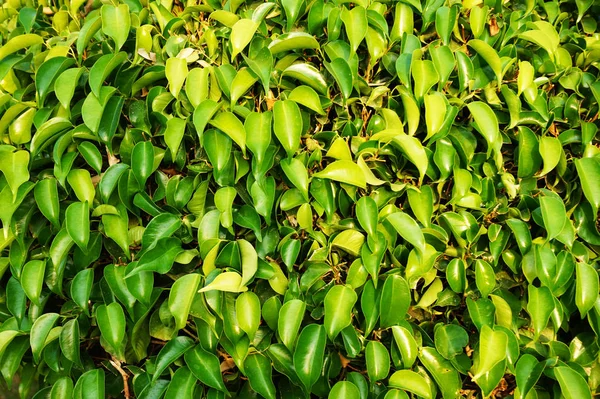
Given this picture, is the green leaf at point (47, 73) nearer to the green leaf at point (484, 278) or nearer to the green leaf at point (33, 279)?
the green leaf at point (33, 279)

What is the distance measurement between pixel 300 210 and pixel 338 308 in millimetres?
268

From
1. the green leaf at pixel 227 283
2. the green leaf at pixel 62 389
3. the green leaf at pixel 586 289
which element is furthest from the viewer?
the green leaf at pixel 62 389

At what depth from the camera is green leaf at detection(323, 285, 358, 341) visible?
146cm

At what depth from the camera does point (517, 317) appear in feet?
5.41

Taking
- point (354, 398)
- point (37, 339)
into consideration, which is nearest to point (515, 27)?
point (354, 398)

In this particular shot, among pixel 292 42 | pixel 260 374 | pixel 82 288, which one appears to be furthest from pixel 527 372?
pixel 82 288

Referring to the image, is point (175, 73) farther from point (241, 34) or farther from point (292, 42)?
point (292, 42)

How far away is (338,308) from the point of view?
1476 millimetres

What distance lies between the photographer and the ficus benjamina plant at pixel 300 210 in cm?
152

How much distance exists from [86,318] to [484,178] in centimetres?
116

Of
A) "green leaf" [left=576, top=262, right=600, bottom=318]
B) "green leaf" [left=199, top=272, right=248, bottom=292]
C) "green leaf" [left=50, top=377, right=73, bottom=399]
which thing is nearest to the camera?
"green leaf" [left=199, top=272, right=248, bottom=292]

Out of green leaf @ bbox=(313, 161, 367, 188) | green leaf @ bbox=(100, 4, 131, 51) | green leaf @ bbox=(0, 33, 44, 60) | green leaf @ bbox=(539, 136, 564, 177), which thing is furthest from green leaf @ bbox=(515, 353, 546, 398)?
green leaf @ bbox=(0, 33, 44, 60)

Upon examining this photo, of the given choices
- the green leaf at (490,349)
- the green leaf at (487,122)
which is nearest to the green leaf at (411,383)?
the green leaf at (490,349)

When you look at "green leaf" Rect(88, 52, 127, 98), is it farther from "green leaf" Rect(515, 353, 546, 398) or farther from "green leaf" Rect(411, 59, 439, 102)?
"green leaf" Rect(515, 353, 546, 398)
